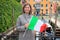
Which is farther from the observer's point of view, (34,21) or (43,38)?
(43,38)

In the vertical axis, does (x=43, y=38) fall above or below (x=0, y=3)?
below

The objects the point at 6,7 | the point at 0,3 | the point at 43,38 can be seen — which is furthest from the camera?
the point at 6,7

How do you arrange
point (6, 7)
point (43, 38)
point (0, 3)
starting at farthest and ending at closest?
point (6, 7) → point (0, 3) → point (43, 38)

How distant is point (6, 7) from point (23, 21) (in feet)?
21.5

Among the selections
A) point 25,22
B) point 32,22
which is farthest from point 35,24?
point 25,22

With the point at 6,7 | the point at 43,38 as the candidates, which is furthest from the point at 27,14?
the point at 6,7

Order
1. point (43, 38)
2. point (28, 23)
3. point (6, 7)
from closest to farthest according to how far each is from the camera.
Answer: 1. point (28, 23)
2. point (43, 38)
3. point (6, 7)

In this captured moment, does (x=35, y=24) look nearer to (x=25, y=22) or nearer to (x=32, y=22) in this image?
(x=32, y=22)

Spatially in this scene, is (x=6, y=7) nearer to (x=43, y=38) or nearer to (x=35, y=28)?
(x=43, y=38)

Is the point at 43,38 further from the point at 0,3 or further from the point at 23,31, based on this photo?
the point at 0,3

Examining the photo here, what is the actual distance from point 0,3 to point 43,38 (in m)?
3.95

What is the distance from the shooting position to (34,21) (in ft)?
15.3

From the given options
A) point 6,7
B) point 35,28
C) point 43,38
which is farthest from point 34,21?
point 6,7

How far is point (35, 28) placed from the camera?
4.70 metres
